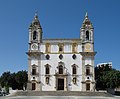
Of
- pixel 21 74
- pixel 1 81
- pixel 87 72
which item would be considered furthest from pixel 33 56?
pixel 1 81

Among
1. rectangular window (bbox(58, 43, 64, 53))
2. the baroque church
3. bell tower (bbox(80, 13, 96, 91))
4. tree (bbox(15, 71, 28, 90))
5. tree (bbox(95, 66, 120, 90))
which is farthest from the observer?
tree (bbox(15, 71, 28, 90))

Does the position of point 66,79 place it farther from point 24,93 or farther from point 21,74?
point 21,74

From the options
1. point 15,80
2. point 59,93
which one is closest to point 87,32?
point 59,93

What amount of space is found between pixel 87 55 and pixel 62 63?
545 centimetres

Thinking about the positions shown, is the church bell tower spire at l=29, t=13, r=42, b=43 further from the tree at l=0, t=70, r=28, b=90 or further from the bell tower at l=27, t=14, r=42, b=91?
the tree at l=0, t=70, r=28, b=90

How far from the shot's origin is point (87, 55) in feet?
208

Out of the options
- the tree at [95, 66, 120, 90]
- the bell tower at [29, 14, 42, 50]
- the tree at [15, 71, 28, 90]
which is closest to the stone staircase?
the tree at [95, 66, 120, 90]

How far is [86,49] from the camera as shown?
6394cm

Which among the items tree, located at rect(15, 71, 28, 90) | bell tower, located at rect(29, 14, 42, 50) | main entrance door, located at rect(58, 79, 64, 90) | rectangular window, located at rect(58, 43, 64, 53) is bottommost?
main entrance door, located at rect(58, 79, 64, 90)

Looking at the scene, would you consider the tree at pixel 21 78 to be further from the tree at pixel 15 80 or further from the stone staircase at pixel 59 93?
the stone staircase at pixel 59 93

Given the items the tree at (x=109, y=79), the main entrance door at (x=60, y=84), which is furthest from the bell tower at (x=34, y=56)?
the tree at (x=109, y=79)

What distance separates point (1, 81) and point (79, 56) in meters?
32.6

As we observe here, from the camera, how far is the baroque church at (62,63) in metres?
62.5

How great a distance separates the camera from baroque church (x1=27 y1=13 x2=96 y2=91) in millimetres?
62469
